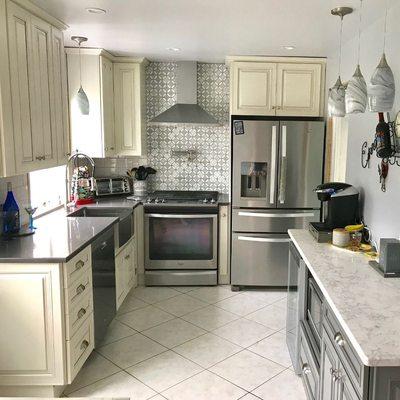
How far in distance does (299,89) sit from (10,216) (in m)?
2.93

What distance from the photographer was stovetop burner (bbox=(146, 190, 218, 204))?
4305mm

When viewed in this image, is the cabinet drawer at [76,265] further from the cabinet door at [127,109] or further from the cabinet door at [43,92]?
the cabinet door at [127,109]

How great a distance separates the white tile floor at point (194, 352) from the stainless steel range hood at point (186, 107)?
176 cm

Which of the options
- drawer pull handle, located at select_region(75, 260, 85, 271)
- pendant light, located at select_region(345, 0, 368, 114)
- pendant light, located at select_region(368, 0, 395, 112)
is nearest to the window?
drawer pull handle, located at select_region(75, 260, 85, 271)

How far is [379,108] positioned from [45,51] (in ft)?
7.15

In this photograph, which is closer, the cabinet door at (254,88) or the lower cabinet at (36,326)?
the lower cabinet at (36,326)

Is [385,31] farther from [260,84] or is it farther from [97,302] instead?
[97,302]

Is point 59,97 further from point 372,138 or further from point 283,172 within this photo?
point 372,138

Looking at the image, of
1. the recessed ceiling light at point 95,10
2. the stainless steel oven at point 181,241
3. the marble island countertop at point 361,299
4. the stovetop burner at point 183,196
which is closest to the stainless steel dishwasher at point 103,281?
the stainless steel oven at point 181,241

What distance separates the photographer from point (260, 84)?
4156 millimetres

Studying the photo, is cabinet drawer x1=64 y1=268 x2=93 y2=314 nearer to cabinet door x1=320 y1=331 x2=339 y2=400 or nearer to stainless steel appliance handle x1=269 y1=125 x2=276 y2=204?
cabinet door x1=320 y1=331 x2=339 y2=400

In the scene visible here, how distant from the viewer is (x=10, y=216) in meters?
2.78

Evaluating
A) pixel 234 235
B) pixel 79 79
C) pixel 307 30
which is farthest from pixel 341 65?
pixel 79 79

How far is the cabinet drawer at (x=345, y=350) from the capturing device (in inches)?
55.6
